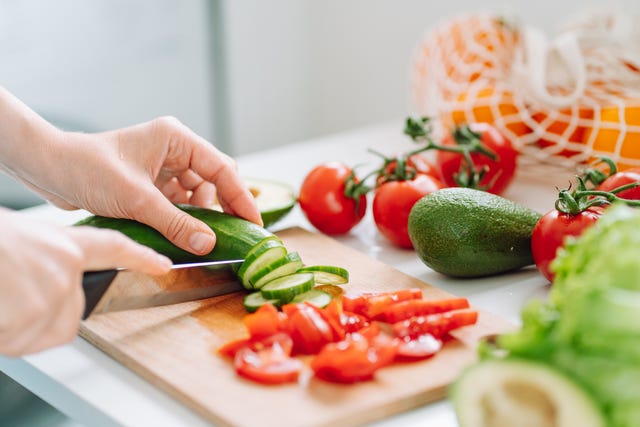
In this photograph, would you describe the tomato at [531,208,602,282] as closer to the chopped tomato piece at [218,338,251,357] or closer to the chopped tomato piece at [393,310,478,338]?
the chopped tomato piece at [393,310,478,338]

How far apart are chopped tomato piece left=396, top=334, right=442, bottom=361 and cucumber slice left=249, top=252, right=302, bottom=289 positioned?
0.85 ft

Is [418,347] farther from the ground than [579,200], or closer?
closer

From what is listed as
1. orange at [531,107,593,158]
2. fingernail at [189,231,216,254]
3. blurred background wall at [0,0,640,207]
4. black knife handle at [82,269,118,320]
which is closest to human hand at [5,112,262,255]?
fingernail at [189,231,216,254]

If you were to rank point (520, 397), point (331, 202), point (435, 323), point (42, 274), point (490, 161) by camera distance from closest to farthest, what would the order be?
point (520, 397) → point (42, 274) → point (435, 323) → point (331, 202) → point (490, 161)

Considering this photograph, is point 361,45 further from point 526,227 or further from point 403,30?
point 526,227

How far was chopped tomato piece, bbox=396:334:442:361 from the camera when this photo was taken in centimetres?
117

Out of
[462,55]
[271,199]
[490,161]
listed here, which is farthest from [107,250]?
[462,55]

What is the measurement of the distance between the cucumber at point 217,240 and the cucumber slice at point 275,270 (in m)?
0.05

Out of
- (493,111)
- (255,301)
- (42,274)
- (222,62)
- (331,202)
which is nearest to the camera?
(42,274)

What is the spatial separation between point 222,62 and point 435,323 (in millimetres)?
2585

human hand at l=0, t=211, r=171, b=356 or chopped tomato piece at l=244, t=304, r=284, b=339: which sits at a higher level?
human hand at l=0, t=211, r=171, b=356

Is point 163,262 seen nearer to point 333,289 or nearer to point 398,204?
point 333,289

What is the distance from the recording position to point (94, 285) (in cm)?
121

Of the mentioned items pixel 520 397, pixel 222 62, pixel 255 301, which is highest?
pixel 520 397
